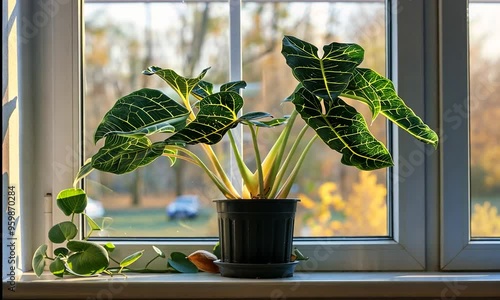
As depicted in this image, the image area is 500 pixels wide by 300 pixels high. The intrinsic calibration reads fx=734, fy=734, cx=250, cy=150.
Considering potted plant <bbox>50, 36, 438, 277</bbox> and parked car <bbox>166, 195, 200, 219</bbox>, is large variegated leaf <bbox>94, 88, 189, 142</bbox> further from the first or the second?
parked car <bbox>166, 195, 200, 219</bbox>

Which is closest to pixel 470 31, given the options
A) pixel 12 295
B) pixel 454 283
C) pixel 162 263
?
pixel 454 283

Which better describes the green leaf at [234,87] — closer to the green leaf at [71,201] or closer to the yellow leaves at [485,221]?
the green leaf at [71,201]

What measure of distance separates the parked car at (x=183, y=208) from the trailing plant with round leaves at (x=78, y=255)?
0.30 ft

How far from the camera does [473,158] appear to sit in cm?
161

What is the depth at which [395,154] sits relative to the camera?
5.20ft

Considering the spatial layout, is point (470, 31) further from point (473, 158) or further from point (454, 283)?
point (454, 283)

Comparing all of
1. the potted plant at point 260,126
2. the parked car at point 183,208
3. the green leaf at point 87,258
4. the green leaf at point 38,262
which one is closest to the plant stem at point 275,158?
the potted plant at point 260,126

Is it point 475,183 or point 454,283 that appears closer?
point 454,283

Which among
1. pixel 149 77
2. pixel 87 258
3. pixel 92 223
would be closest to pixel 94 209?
pixel 92 223

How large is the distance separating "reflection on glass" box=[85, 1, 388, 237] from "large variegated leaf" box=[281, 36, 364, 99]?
36cm

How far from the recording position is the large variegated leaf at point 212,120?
1267 mm

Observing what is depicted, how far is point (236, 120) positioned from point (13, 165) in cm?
50

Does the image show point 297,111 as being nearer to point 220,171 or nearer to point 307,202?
point 220,171

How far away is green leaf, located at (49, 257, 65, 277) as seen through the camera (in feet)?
4.69
